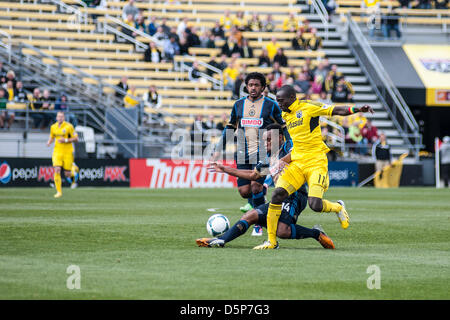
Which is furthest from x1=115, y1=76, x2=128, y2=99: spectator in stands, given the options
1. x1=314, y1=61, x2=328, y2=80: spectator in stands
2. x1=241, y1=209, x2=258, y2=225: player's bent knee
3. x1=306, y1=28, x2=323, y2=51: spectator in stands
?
x1=241, y1=209, x2=258, y2=225: player's bent knee

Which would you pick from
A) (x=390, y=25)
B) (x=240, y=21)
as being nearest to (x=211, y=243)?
(x=240, y=21)

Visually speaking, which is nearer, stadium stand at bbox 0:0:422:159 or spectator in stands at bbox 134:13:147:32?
stadium stand at bbox 0:0:422:159

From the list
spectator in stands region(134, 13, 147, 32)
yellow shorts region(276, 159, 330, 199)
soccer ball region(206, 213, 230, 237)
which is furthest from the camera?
spectator in stands region(134, 13, 147, 32)

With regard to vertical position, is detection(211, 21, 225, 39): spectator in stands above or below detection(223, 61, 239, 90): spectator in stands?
above

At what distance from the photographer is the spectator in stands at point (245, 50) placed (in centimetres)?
4234

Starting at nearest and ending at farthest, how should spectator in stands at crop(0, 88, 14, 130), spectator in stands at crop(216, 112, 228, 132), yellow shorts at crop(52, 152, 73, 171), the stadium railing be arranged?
yellow shorts at crop(52, 152, 73, 171) → spectator in stands at crop(0, 88, 14, 130) → spectator in stands at crop(216, 112, 228, 132) → the stadium railing

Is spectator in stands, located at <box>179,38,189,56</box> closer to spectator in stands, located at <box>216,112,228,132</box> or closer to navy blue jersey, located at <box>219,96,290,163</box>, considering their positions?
spectator in stands, located at <box>216,112,228,132</box>

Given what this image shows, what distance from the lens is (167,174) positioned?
35.1 meters

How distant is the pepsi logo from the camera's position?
106ft

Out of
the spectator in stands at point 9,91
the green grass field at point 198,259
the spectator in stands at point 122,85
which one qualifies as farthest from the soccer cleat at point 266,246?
the spectator in stands at point 122,85

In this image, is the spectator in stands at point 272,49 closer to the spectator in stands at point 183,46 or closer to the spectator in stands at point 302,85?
the spectator in stands at point 302,85

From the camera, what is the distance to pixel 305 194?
41.2 ft

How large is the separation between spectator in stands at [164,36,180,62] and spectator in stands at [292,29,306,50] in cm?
646

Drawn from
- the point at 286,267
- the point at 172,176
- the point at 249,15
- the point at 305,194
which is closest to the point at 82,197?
the point at 172,176
